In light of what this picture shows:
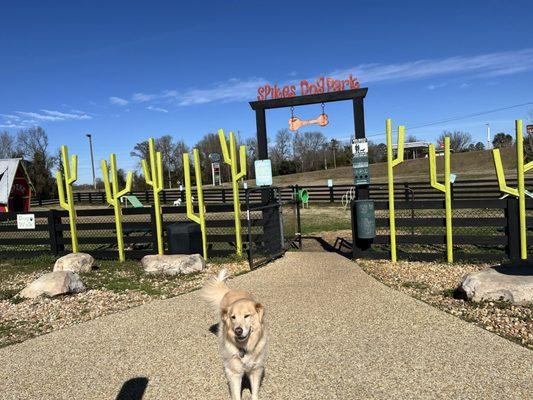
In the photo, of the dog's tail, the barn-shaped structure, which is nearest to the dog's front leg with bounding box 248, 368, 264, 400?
the dog's tail

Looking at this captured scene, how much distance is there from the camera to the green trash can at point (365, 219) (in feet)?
29.2

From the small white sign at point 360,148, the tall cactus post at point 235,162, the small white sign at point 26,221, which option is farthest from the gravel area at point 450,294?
the small white sign at point 26,221

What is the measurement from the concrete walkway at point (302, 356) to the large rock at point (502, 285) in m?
0.74

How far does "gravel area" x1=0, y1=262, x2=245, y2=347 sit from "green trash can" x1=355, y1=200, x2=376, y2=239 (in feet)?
8.66

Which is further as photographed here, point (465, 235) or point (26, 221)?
point (26, 221)

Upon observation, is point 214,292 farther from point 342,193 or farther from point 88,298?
point 342,193

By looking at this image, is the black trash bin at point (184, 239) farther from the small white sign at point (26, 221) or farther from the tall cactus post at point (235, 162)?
the small white sign at point (26, 221)

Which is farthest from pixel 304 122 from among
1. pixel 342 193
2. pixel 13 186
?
pixel 13 186

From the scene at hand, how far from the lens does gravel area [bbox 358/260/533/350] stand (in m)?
5.08

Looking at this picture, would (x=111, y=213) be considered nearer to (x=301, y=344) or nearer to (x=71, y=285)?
(x=71, y=285)

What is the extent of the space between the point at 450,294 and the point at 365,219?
2.75 meters

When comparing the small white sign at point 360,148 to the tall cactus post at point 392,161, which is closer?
the tall cactus post at point 392,161

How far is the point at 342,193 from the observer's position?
27.9m

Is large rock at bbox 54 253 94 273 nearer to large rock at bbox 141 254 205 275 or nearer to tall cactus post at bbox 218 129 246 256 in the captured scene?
large rock at bbox 141 254 205 275
